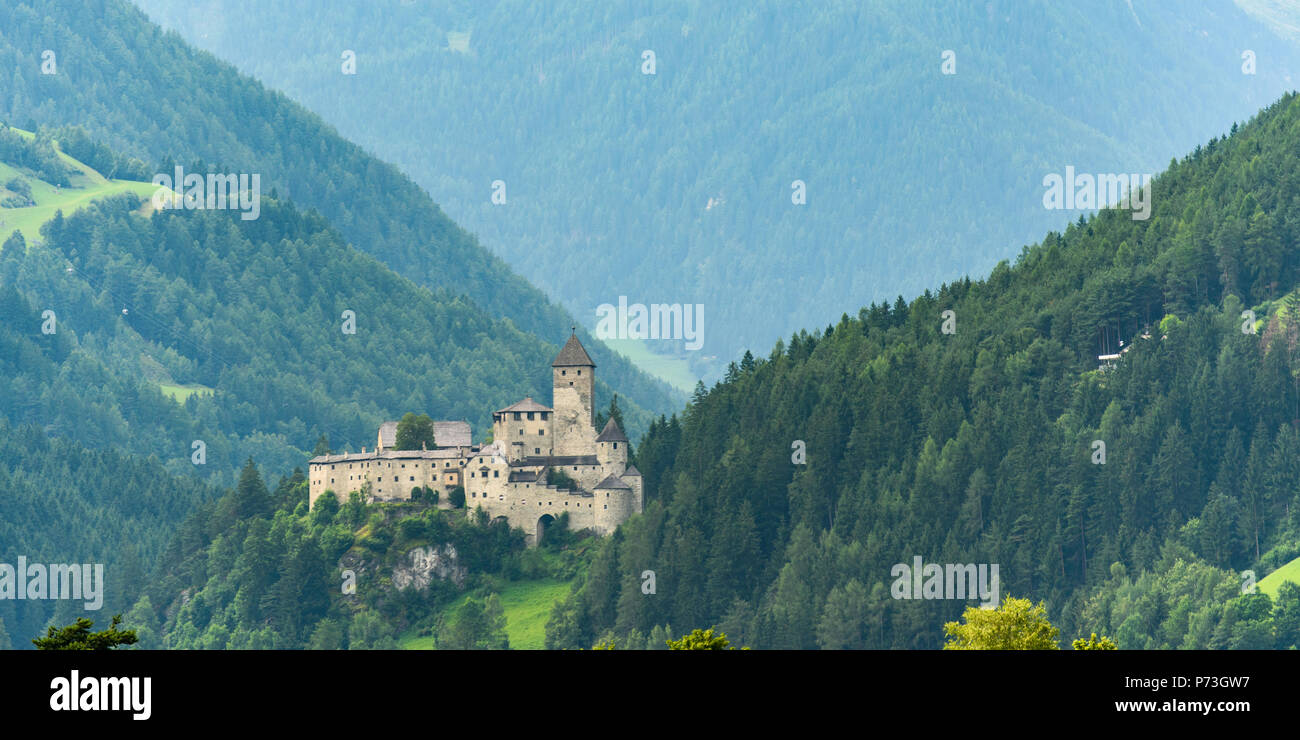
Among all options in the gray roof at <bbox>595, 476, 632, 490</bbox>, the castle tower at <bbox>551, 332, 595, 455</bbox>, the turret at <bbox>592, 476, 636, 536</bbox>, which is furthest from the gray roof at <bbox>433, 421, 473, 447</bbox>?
the turret at <bbox>592, 476, 636, 536</bbox>

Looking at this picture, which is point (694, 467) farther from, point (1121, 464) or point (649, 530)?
point (1121, 464)

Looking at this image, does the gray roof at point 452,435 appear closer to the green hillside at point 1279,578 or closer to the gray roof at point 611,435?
the gray roof at point 611,435

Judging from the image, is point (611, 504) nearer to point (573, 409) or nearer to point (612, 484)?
point (612, 484)

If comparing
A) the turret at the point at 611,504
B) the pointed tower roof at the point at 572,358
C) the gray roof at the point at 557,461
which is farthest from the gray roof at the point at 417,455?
the turret at the point at 611,504

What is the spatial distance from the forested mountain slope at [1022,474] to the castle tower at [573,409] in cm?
689

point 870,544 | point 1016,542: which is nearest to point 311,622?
point 870,544

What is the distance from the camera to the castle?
160 m

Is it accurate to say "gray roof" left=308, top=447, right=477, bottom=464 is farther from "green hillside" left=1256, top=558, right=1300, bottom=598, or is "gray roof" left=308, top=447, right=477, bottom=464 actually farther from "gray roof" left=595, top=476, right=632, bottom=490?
"green hillside" left=1256, top=558, right=1300, bottom=598

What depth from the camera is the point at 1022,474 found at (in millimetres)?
177000

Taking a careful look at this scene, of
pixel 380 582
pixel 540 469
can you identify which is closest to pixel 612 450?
pixel 540 469

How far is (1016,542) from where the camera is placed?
563 feet

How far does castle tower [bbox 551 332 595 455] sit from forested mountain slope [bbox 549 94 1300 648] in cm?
689
